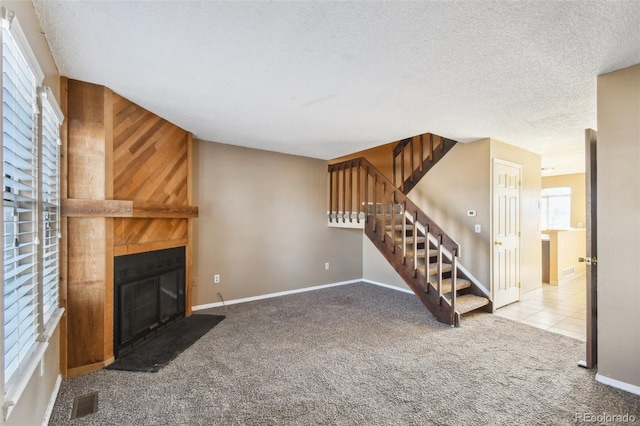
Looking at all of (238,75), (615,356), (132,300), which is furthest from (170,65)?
(615,356)

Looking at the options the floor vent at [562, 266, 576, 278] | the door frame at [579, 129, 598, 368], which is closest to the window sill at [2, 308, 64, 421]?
the door frame at [579, 129, 598, 368]

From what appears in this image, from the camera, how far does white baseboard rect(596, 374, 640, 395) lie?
208 cm

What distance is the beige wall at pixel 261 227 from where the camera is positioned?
400cm

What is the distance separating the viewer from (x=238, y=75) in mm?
2186

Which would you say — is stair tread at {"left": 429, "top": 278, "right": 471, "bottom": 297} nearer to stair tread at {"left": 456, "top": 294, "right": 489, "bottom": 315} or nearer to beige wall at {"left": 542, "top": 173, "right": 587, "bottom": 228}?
stair tread at {"left": 456, "top": 294, "right": 489, "bottom": 315}

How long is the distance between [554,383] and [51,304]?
12.5 feet

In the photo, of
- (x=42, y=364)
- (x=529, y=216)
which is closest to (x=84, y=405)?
(x=42, y=364)

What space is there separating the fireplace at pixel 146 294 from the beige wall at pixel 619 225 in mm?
4067

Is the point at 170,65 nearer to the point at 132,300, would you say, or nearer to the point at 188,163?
the point at 188,163

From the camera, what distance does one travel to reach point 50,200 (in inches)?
78.0

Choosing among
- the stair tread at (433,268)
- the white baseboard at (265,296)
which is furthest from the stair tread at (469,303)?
the white baseboard at (265,296)

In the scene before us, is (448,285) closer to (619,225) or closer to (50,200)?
(619,225)

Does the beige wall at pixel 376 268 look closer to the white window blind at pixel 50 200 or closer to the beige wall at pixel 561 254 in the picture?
the beige wall at pixel 561 254

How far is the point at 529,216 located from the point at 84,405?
584cm
